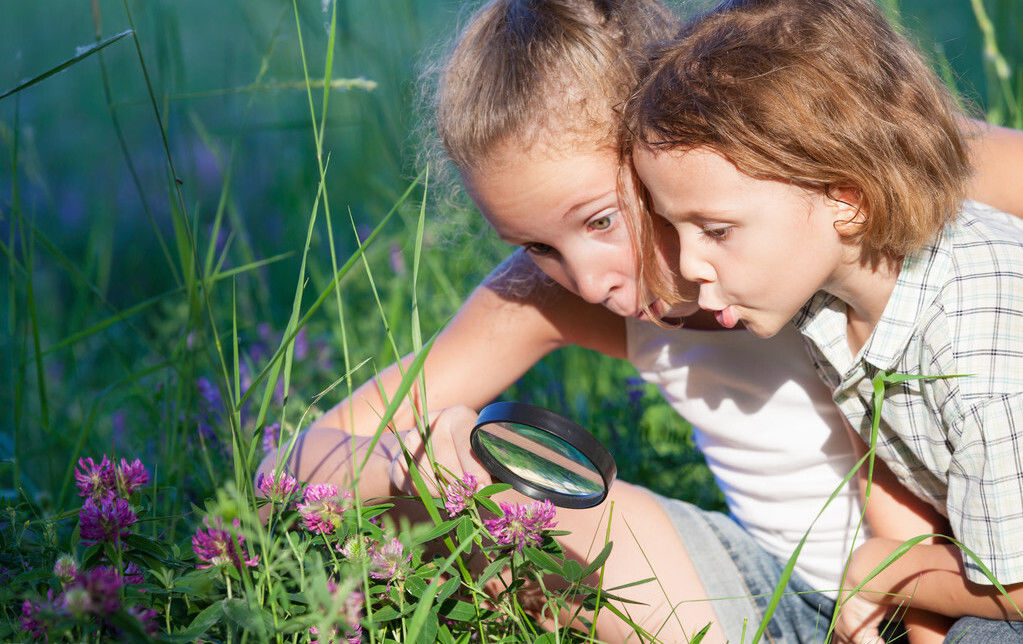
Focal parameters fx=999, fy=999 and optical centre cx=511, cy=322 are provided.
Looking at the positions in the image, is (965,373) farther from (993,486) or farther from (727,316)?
(727,316)

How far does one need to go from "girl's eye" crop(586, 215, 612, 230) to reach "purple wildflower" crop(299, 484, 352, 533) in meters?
0.69

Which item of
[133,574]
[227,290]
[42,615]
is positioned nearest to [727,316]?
[133,574]

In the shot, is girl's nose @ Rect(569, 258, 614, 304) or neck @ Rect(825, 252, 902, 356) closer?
neck @ Rect(825, 252, 902, 356)

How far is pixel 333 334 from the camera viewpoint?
3488 mm

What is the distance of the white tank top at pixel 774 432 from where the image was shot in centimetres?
201

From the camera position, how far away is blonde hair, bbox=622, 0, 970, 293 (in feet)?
4.94

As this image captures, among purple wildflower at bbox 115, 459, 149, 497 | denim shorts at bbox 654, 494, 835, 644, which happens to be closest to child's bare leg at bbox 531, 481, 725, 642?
denim shorts at bbox 654, 494, 835, 644

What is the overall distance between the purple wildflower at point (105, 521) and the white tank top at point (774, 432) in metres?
1.21

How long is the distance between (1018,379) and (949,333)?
117 millimetres

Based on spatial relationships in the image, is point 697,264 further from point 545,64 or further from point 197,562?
point 197,562

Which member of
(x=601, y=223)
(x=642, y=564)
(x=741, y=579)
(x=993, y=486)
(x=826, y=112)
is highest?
(x=826, y=112)

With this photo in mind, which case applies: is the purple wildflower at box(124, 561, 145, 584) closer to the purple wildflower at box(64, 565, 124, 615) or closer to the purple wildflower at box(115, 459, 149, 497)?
the purple wildflower at box(115, 459, 149, 497)

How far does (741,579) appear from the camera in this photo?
6.54 feet

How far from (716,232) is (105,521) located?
980 millimetres
